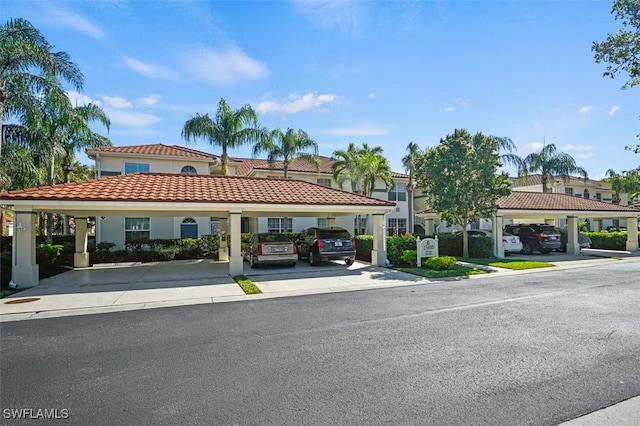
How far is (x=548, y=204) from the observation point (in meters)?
20.5

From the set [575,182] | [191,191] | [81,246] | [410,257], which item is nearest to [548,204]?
[410,257]

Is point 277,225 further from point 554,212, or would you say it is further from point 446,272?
point 554,212

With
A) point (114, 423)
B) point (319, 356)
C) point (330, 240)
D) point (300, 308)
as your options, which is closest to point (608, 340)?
point (319, 356)

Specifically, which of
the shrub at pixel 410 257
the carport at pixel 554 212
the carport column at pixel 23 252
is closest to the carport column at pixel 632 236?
the carport at pixel 554 212

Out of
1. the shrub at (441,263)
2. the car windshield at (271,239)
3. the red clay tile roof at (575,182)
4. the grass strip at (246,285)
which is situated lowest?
the grass strip at (246,285)

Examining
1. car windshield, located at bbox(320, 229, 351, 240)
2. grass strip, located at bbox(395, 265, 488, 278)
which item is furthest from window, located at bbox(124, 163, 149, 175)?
grass strip, located at bbox(395, 265, 488, 278)

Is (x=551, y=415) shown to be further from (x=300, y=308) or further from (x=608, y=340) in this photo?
(x=300, y=308)

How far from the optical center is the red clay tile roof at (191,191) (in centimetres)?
1062

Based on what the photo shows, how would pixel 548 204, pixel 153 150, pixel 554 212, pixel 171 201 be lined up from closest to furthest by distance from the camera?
pixel 171 201 → pixel 554 212 → pixel 548 204 → pixel 153 150

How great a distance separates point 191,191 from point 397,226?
66.6 ft

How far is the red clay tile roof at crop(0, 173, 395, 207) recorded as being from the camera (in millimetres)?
10617

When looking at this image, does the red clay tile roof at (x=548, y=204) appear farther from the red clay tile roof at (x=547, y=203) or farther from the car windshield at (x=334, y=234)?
the car windshield at (x=334, y=234)

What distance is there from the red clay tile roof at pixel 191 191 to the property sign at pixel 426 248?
7.15ft

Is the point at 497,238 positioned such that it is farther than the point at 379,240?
Yes
